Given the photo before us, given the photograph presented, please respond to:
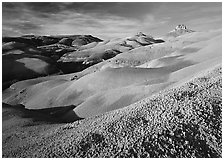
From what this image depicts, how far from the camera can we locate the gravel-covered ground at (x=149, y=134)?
6.76 metres

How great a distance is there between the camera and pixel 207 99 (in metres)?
8.46

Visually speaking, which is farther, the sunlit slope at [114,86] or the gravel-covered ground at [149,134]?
the sunlit slope at [114,86]

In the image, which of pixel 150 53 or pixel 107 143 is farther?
pixel 150 53

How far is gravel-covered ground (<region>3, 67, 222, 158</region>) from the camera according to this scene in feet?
22.2

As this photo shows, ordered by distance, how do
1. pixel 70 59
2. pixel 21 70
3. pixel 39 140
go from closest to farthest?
pixel 39 140 → pixel 21 70 → pixel 70 59

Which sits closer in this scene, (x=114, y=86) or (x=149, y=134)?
(x=149, y=134)

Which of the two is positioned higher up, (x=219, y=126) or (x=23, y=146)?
(x=219, y=126)

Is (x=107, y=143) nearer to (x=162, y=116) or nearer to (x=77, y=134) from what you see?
(x=77, y=134)

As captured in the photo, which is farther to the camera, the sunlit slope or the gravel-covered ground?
the sunlit slope

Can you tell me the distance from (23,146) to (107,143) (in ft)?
8.90

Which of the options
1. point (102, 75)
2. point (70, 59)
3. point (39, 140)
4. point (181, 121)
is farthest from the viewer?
point (70, 59)

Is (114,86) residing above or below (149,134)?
below

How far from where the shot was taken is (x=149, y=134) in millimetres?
7129

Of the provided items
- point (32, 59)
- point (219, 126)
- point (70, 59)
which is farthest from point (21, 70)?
point (219, 126)
